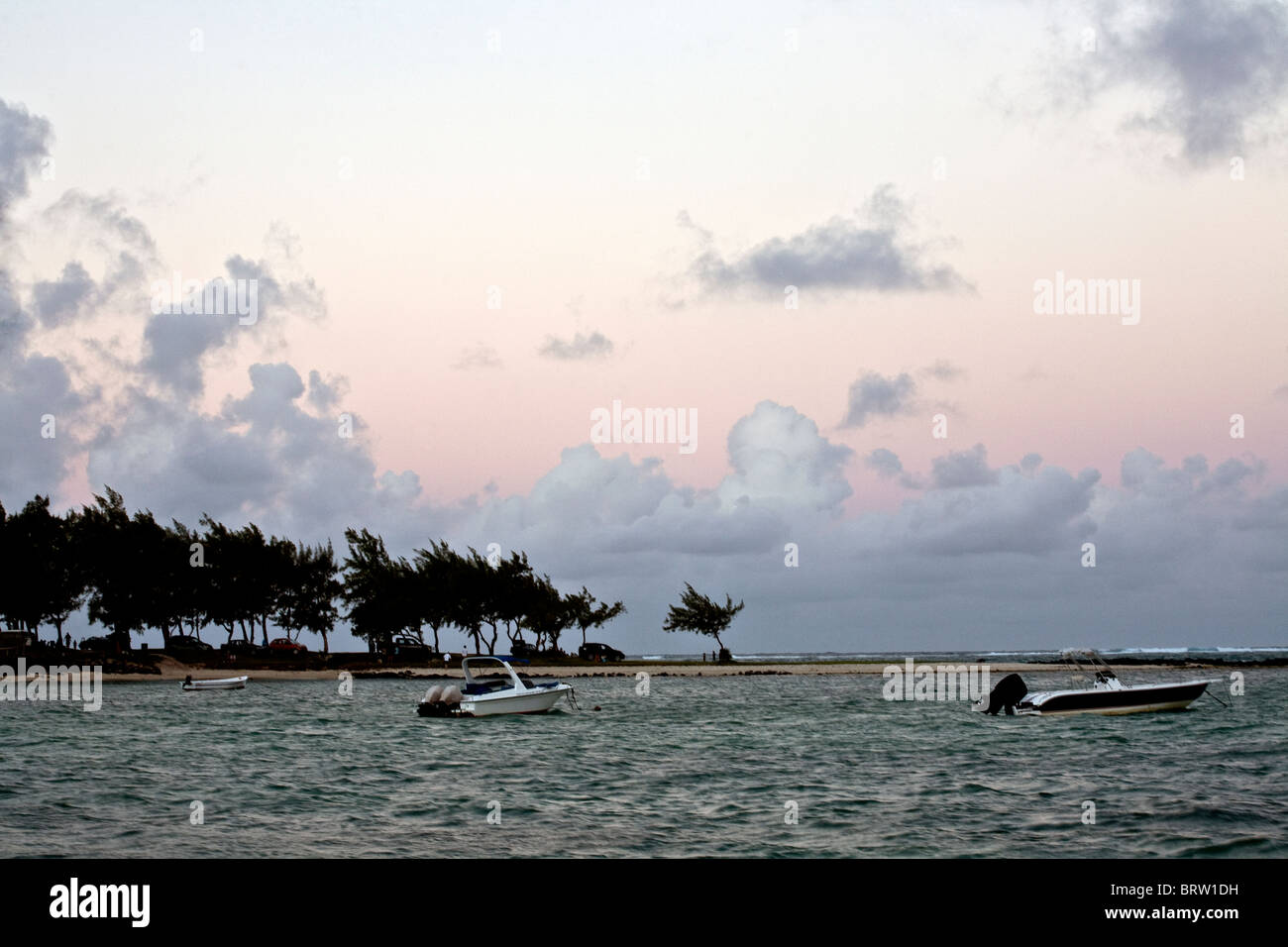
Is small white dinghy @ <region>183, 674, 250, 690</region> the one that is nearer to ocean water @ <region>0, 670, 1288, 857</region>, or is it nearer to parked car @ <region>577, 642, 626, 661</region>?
ocean water @ <region>0, 670, 1288, 857</region>

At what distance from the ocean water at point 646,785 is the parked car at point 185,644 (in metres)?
65.5

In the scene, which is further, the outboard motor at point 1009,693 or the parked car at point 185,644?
the parked car at point 185,644

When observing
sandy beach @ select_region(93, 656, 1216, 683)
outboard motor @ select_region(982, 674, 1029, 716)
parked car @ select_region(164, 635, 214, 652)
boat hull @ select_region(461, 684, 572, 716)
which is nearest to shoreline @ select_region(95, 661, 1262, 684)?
sandy beach @ select_region(93, 656, 1216, 683)

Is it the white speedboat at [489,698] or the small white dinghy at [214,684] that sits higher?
the white speedboat at [489,698]

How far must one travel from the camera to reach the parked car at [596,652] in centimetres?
15175

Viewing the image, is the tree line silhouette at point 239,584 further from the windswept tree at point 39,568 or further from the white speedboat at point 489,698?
the white speedboat at point 489,698

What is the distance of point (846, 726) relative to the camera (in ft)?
202

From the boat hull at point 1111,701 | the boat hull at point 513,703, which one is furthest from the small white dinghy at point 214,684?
the boat hull at point 1111,701

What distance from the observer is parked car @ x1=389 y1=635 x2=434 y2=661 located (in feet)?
474

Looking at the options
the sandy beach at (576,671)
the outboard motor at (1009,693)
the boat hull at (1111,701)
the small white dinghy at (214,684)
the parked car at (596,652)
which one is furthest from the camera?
the parked car at (596,652)

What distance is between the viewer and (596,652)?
152 m

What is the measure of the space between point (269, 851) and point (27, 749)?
1215 inches
